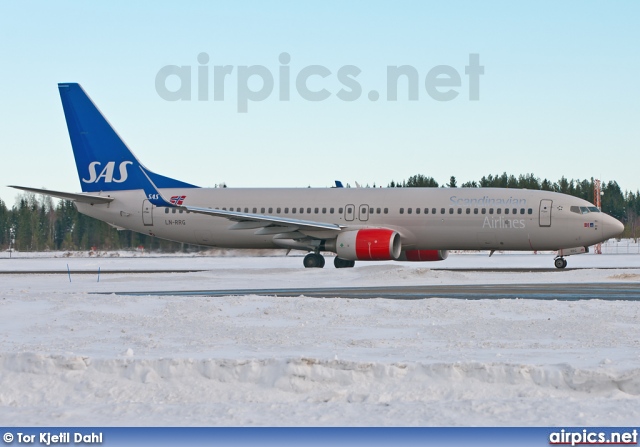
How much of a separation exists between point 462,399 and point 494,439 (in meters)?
1.60

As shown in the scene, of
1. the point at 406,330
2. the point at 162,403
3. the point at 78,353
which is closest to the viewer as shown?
the point at 162,403

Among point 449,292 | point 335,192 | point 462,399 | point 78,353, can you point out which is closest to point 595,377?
point 462,399

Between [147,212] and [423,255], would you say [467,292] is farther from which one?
[147,212]

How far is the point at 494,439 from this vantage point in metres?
7.75

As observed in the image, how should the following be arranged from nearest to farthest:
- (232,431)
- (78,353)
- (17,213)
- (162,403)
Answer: (232,431), (162,403), (78,353), (17,213)

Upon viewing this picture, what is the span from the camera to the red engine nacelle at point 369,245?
116 ft

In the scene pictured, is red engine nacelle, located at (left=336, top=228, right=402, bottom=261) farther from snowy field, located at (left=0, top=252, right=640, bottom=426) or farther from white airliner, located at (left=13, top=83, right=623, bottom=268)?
snowy field, located at (left=0, top=252, right=640, bottom=426)

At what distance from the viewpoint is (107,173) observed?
41719 millimetres

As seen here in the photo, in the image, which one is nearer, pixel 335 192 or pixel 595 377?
pixel 595 377

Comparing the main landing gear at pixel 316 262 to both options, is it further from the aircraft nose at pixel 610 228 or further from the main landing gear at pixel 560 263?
the aircraft nose at pixel 610 228

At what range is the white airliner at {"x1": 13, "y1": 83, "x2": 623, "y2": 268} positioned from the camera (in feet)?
118

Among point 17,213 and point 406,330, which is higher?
point 17,213

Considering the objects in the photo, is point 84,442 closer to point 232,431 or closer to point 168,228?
point 232,431

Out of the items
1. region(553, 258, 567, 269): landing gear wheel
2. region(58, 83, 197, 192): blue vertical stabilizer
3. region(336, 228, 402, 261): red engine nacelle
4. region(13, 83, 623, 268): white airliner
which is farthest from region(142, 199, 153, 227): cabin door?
region(553, 258, 567, 269): landing gear wheel
